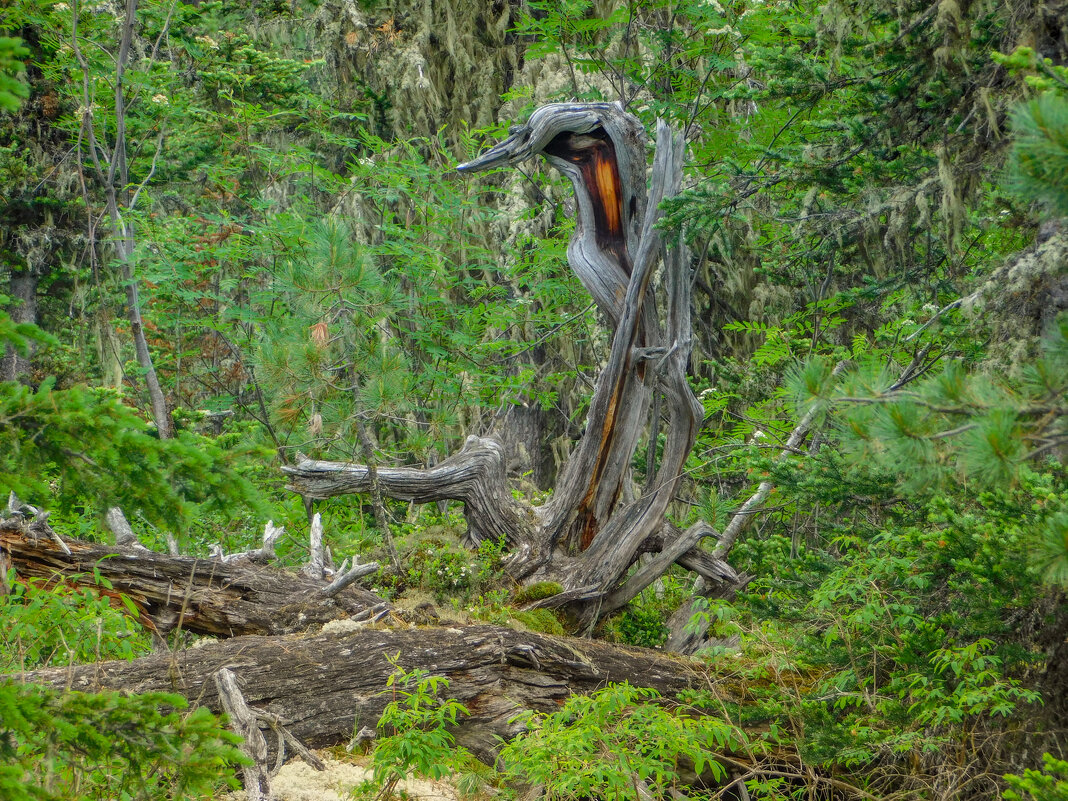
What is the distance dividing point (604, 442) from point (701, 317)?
3.80 m

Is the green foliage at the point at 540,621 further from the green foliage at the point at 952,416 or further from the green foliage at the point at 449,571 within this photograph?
the green foliage at the point at 952,416

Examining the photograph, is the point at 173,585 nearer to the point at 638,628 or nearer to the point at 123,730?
the point at 123,730

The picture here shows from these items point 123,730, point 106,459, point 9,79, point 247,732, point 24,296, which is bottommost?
point 247,732

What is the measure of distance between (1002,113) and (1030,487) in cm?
192

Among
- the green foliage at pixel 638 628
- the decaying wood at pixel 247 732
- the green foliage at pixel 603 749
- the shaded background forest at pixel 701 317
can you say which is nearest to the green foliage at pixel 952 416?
the shaded background forest at pixel 701 317

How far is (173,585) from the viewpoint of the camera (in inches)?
212

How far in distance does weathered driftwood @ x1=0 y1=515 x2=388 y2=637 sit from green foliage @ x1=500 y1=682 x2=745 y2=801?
198 cm

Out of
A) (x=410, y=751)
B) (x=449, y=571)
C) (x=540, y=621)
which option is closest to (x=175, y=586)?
(x=449, y=571)

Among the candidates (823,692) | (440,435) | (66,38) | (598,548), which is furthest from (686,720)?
(66,38)

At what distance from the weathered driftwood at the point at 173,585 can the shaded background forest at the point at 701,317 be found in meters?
0.49

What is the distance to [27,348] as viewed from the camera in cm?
221

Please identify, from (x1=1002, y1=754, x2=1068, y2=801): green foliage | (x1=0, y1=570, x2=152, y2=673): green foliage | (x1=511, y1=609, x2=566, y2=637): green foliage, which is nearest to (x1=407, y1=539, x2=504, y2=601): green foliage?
(x1=511, y1=609, x2=566, y2=637): green foliage

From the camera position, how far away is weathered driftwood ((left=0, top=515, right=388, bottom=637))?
525 cm

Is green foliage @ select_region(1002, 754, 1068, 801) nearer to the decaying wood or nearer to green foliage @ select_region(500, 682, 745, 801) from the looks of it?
green foliage @ select_region(500, 682, 745, 801)
